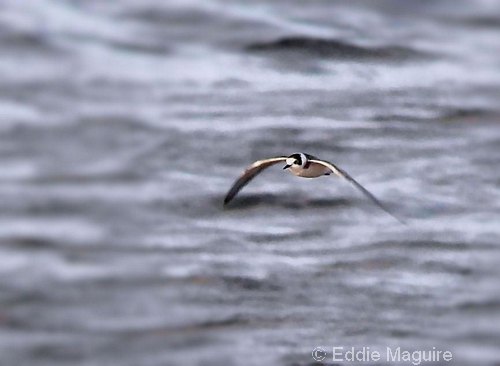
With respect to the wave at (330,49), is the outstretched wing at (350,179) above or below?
below

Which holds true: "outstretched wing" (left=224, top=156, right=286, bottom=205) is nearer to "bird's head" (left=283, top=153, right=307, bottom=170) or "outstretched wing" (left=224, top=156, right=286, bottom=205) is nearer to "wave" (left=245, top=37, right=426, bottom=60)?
"bird's head" (left=283, top=153, right=307, bottom=170)

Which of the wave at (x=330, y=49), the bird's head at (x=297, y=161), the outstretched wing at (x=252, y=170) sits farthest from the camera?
the wave at (x=330, y=49)

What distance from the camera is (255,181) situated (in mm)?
9102

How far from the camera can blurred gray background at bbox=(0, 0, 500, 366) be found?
23.3 feet

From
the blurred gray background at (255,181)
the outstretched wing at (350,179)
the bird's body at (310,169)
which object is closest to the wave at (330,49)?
the blurred gray background at (255,181)

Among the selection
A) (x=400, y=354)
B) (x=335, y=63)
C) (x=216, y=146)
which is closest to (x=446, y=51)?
(x=335, y=63)

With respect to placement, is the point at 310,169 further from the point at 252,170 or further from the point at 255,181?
the point at 255,181

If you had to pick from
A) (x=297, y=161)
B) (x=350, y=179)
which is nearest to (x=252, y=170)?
(x=297, y=161)

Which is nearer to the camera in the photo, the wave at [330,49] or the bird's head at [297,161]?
the bird's head at [297,161]

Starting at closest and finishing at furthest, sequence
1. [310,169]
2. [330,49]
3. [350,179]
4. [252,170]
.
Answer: [350,179] < [252,170] < [310,169] < [330,49]

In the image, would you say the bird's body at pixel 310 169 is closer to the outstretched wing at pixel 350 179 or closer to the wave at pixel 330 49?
the outstretched wing at pixel 350 179

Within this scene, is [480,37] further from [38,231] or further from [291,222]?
[38,231]

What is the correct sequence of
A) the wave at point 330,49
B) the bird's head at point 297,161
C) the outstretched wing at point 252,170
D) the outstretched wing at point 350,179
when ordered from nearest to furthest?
1. the outstretched wing at point 350,179
2. the outstretched wing at point 252,170
3. the bird's head at point 297,161
4. the wave at point 330,49

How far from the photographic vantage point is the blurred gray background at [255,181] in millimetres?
7090
